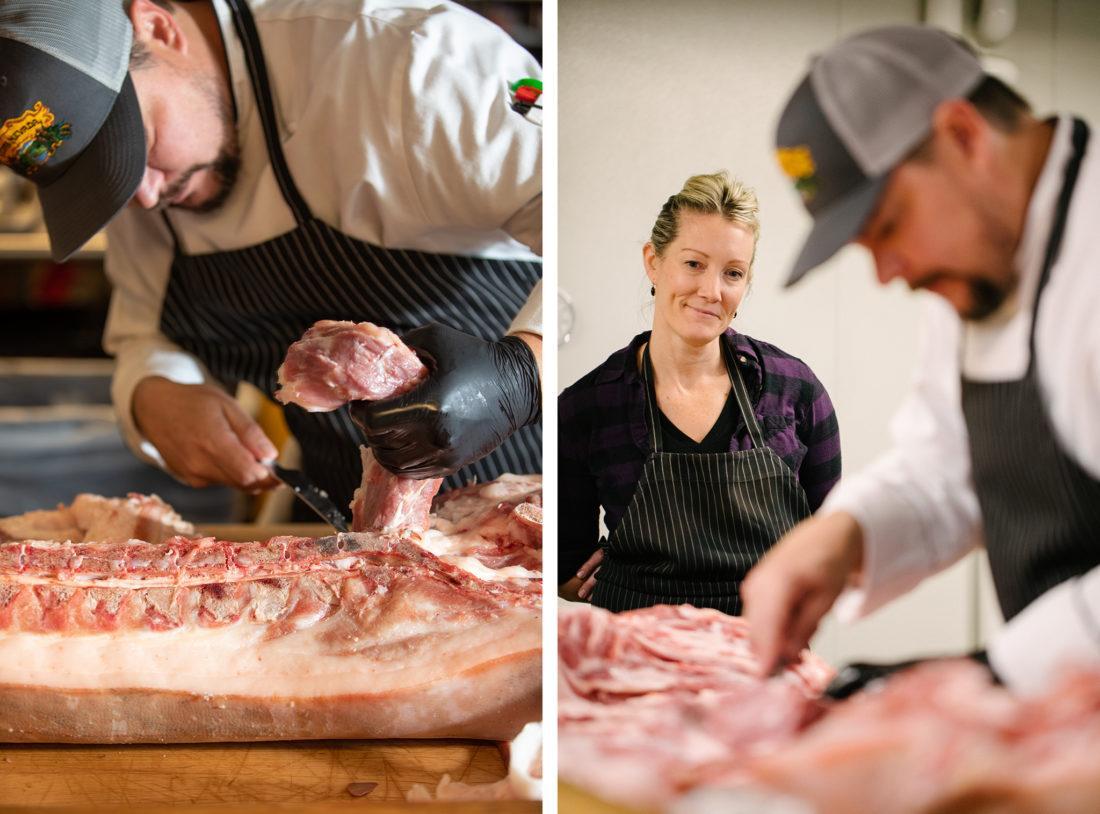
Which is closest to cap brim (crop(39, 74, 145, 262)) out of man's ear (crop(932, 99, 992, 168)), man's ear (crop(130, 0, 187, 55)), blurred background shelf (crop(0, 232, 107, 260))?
man's ear (crop(130, 0, 187, 55))

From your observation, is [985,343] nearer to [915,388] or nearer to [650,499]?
[915,388]

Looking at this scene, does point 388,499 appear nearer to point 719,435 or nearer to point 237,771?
point 237,771

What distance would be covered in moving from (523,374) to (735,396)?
0.39m

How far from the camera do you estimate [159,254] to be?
83.4 inches

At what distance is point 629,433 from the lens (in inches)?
52.1

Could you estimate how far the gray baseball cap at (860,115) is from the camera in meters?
1.18

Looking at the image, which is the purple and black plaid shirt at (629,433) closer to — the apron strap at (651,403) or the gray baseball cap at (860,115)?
the apron strap at (651,403)

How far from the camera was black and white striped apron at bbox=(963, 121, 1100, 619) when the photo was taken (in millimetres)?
1140

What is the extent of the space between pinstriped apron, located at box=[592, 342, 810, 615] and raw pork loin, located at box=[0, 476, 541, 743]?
0.19 meters

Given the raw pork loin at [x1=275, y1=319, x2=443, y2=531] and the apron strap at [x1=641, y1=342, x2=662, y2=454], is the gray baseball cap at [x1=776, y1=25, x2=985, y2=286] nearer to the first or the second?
the apron strap at [x1=641, y1=342, x2=662, y2=454]

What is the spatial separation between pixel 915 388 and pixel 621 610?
513 millimetres

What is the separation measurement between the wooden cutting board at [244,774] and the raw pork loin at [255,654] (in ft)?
0.09

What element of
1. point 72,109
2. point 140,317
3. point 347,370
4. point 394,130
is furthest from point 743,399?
point 140,317

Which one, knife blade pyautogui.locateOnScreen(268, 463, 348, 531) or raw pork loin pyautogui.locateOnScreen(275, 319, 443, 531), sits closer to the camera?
raw pork loin pyautogui.locateOnScreen(275, 319, 443, 531)
